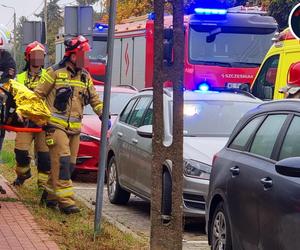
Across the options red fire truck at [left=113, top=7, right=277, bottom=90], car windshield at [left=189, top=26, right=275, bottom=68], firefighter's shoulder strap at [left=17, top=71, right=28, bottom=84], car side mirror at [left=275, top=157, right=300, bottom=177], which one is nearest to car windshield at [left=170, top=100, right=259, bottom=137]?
firefighter's shoulder strap at [left=17, top=71, right=28, bottom=84]

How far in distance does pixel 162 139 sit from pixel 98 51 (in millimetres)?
22167

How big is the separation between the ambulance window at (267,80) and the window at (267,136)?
5437 mm

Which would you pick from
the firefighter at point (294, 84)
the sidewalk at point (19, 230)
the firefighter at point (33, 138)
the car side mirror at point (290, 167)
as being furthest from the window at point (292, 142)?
the firefighter at point (33, 138)

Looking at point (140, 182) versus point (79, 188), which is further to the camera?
point (79, 188)

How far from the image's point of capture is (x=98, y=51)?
2803 centimetres

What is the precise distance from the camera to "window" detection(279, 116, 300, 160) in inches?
226

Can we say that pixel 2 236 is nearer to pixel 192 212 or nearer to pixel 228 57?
pixel 192 212

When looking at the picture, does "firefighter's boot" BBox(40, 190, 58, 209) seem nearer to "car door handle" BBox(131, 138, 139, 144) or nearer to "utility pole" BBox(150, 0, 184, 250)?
"car door handle" BBox(131, 138, 139, 144)

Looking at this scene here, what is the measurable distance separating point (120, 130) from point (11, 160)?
409 cm

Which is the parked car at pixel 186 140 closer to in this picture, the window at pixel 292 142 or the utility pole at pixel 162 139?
the utility pole at pixel 162 139

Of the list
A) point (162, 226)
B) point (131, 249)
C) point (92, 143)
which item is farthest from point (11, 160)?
point (162, 226)

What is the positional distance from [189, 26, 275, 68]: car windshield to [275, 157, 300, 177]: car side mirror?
12.1 metres

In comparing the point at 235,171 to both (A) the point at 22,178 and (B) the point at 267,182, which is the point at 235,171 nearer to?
(B) the point at 267,182

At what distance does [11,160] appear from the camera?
1456 centimetres
